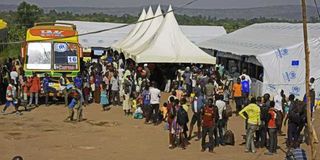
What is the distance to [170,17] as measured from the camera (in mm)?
29281

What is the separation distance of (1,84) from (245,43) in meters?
12.2

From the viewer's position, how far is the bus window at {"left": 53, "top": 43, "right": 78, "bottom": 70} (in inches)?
977

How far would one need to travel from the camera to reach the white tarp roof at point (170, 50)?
87.5 feet

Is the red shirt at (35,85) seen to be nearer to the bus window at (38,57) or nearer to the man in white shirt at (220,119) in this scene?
the bus window at (38,57)

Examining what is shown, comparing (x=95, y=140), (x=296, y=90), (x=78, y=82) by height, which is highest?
(x=78, y=82)

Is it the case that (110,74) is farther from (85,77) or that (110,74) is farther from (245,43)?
(245,43)

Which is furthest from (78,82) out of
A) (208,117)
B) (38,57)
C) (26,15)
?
(26,15)

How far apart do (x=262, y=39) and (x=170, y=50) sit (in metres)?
5.07

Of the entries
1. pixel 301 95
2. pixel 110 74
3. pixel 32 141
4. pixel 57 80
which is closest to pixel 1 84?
pixel 57 80

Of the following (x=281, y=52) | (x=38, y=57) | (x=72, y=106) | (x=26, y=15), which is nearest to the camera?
(x=72, y=106)

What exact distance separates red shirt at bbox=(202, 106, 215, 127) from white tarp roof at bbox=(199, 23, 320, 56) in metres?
9.71

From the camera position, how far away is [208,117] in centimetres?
1528

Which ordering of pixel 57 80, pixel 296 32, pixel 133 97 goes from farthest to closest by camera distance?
pixel 296 32 < pixel 57 80 < pixel 133 97

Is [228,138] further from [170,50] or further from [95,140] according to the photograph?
[170,50]
